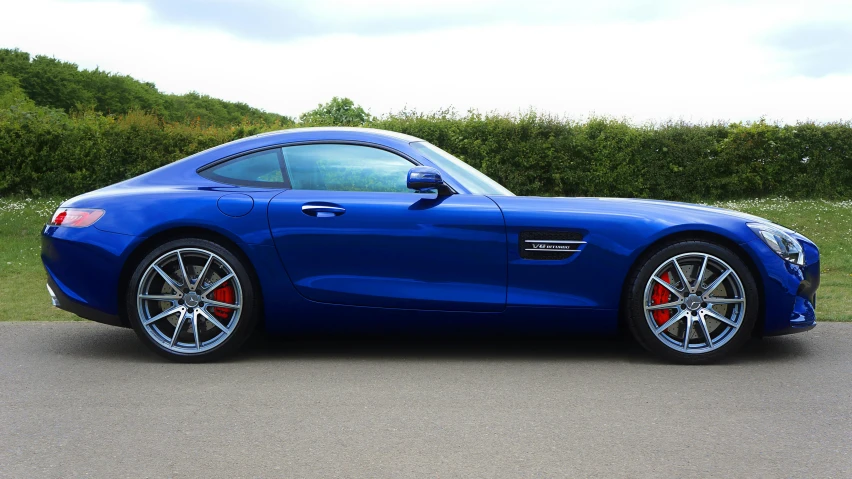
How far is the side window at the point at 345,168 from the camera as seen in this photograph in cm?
577

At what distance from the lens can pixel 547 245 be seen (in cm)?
552

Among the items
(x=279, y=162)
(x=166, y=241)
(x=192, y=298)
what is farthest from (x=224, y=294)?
(x=279, y=162)

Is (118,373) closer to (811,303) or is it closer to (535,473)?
(535,473)

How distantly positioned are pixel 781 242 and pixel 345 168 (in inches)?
112

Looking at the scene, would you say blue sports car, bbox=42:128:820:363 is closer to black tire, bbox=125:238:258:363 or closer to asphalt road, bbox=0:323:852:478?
black tire, bbox=125:238:258:363

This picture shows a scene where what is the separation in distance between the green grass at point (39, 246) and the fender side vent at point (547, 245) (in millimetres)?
2939

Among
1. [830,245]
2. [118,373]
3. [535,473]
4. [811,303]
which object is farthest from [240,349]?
[830,245]

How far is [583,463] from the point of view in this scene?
3703mm

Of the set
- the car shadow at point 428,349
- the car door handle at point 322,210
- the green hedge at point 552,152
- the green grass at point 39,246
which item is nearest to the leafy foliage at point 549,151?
the green hedge at point 552,152

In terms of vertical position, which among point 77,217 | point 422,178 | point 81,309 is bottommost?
point 81,309

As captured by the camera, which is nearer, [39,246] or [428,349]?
[428,349]

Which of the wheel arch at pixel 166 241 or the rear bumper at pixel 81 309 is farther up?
the wheel arch at pixel 166 241

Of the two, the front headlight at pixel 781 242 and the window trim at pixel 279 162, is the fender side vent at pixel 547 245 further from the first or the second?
the front headlight at pixel 781 242

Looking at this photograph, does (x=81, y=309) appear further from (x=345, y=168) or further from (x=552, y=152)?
(x=552, y=152)
